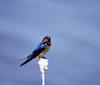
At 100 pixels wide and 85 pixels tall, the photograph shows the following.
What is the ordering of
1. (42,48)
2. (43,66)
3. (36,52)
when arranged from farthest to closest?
(42,48) → (36,52) → (43,66)

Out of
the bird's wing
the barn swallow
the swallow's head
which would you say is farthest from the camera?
the swallow's head

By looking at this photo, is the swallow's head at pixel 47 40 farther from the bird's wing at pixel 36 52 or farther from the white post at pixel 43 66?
the white post at pixel 43 66

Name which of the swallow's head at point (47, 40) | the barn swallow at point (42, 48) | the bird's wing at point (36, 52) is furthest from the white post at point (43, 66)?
the swallow's head at point (47, 40)

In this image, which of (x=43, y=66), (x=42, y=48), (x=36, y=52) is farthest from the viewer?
(x=42, y=48)

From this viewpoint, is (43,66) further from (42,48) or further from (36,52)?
(42,48)

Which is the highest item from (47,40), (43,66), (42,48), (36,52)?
(47,40)

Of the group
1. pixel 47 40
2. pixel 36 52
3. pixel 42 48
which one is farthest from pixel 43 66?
pixel 47 40

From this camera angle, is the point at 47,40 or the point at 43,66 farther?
the point at 47,40

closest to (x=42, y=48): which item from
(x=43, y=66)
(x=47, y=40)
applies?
(x=47, y=40)

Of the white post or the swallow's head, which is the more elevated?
the swallow's head

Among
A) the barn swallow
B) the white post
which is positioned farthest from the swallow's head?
the white post

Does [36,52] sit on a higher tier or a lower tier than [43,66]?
higher

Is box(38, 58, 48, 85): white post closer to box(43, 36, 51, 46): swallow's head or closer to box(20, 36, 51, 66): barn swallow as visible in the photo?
box(20, 36, 51, 66): barn swallow

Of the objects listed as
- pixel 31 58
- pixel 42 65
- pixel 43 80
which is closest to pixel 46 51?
pixel 31 58
